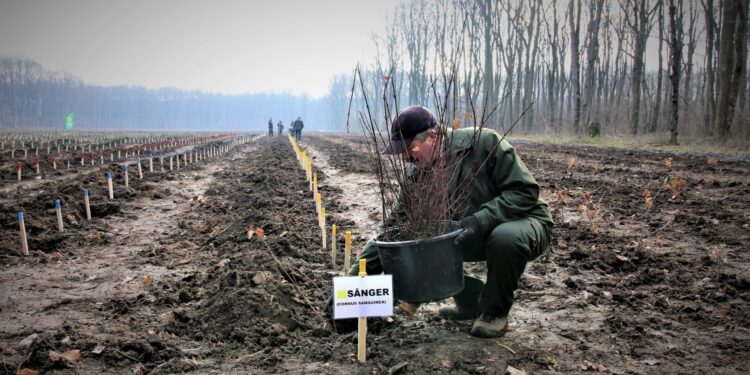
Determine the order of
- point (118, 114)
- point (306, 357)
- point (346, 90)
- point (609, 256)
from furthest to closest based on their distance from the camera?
point (118, 114), point (346, 90), point (609, 256), point (306, 357)

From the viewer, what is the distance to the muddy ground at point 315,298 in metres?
2.66

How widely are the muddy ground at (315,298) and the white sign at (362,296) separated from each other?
1.10 ft

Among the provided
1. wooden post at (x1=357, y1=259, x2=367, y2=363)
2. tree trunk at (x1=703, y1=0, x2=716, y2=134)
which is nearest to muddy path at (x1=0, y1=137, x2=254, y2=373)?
wooden post at (x1=357, y1=259, x2=367, y2=363)

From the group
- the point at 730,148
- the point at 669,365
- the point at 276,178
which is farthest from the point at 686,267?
the point at 730,148

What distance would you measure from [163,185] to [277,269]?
7.28 meters

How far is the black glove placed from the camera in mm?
2652

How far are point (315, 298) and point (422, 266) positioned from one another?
130 centimetres

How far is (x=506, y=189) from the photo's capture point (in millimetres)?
2838

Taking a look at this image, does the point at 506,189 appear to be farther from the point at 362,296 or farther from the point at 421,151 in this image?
the point at 362,296

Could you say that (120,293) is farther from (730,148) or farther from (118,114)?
(118,114)

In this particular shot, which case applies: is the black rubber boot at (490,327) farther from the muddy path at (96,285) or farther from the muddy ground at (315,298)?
the muddy path at (96,285)

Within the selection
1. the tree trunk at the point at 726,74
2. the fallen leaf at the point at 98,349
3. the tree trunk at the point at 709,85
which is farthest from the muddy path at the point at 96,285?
the tree trunk at the point at 709,85

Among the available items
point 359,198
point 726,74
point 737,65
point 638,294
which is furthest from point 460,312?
point 737,65

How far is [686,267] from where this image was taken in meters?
3.99
